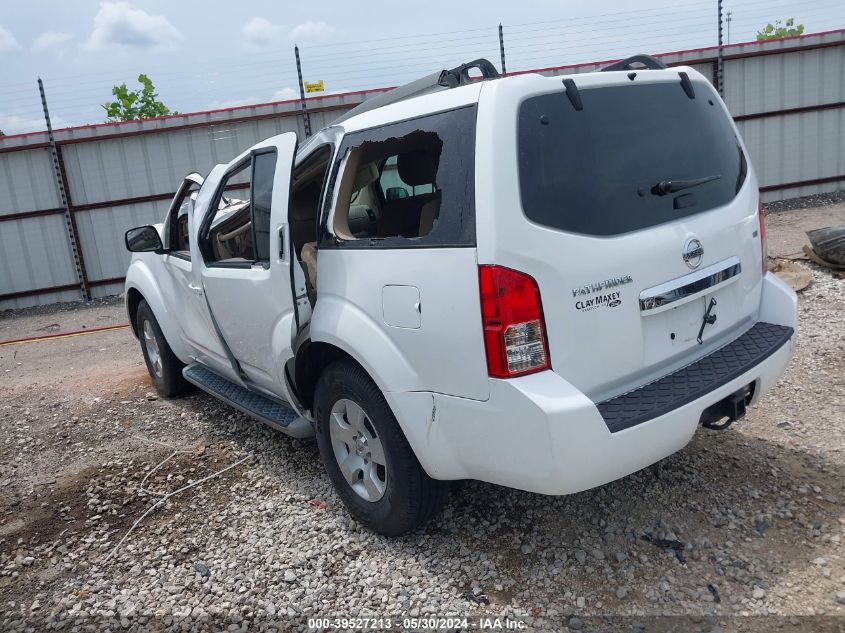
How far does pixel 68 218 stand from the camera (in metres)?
12.0

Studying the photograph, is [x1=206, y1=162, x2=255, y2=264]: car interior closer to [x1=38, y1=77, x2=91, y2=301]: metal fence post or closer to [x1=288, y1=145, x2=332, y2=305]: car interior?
[x1=288, y1=145, x2=332, y2=305]: car interior

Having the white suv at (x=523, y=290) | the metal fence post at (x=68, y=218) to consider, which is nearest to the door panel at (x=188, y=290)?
the white suv at (x=523, y=290)

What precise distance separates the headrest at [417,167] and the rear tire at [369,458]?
947 mm

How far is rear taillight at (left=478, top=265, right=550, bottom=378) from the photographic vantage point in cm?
235

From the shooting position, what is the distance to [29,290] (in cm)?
1217

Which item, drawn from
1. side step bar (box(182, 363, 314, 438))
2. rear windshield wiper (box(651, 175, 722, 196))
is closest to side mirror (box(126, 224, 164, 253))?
side step bar (box(182, 363, 314, 438))

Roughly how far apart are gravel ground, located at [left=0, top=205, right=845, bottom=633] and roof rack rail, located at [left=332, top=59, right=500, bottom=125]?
6.15ft

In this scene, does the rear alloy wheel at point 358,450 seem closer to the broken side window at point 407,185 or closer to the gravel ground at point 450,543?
the gravel ground at point 450,543

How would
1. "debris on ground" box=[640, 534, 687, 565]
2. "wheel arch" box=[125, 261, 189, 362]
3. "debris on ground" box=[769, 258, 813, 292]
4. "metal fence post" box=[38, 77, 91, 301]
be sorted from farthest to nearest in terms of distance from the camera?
"metal fence post" box=[38, 77, 91, 301]
"debris on ground" box=[769, 258, 813, 292]
"wheel arch" box=[125, 261, 189, 362]
"debris on ground" box=[640, 534, 687, 565]

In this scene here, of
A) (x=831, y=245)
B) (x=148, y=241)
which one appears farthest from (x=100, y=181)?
(x=831, y=245)

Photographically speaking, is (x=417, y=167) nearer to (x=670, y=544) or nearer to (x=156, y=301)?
(x=670, y=544)

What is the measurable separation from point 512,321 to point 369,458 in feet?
3.69

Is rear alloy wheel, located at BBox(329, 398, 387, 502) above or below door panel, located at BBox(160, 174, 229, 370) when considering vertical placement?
below

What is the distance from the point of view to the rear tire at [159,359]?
5.25 meters
